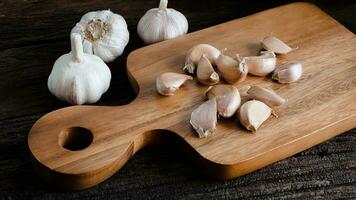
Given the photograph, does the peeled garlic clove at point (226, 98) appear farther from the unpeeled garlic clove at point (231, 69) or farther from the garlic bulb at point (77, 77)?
the garlic bulb at point (77, 77)

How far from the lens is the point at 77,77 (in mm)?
1194

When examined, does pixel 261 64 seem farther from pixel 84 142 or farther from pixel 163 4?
pixel 84 142

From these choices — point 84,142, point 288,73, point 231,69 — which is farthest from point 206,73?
point 84,142

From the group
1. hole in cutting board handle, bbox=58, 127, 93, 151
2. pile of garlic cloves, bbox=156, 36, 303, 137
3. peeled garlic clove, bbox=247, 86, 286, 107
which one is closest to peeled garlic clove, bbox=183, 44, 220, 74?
pile of garlic cloves, bbox=156, 36, 303, 137

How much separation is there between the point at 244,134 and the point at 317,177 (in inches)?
6.4

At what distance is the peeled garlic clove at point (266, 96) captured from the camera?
1.18m

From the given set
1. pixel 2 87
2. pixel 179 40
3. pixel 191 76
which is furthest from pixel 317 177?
pixel 2 87

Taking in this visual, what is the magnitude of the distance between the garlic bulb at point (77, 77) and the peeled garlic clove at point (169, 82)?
0.40 ft

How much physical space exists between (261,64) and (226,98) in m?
0.14

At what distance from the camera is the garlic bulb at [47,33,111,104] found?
120 centimetres

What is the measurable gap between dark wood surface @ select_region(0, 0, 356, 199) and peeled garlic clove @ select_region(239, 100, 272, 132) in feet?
0.30

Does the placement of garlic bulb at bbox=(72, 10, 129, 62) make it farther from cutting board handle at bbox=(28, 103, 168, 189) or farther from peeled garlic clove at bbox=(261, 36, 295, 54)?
peeled garlic clove at bbox=(261, 36, 295, 54)

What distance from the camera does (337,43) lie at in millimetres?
1350

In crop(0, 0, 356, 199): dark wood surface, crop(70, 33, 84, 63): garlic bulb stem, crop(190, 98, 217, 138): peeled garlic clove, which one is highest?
crop(70, 33, 84, 63): garlic bulb stem
